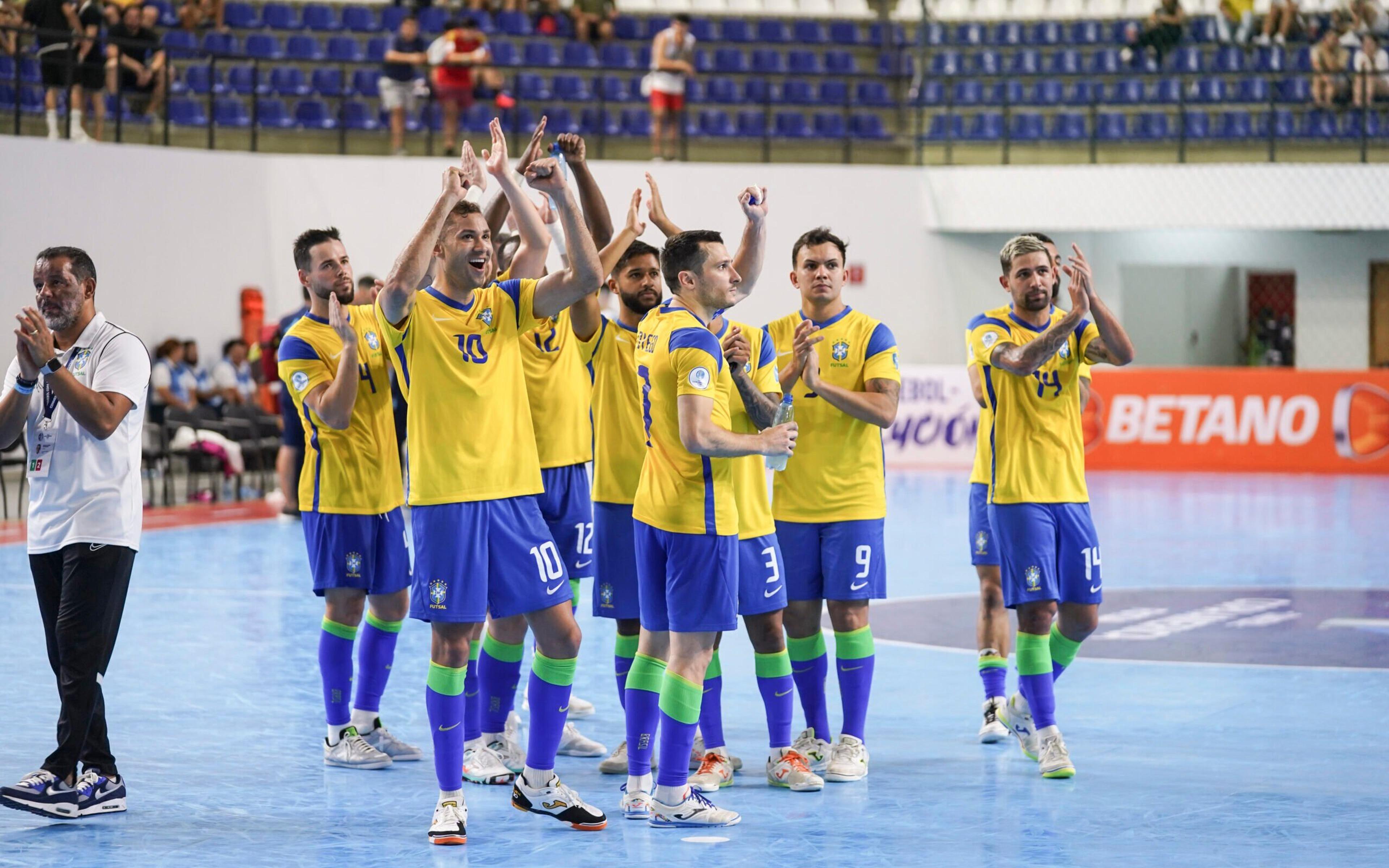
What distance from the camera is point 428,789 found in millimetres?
6434

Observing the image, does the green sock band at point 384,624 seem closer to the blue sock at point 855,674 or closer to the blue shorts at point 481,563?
the blue shorts at point 481,563

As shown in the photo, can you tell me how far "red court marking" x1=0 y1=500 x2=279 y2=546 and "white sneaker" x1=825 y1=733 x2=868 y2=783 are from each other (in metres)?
9.96

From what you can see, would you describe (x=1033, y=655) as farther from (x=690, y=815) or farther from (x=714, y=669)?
(x=690, y=815)

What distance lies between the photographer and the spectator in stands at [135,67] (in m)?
19.6

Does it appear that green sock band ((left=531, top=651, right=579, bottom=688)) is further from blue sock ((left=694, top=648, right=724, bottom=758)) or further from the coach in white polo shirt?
the coach in white polo shirt

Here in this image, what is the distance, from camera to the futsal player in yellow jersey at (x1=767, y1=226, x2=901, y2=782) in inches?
261

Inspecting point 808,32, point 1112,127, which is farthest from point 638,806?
point 808,32

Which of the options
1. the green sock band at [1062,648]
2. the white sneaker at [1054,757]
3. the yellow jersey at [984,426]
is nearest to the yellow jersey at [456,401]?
the yellow jersey at [984,426]

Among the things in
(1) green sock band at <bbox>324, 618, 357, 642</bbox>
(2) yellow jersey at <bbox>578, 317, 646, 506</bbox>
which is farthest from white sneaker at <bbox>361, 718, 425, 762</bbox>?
(2) yellow jersey at <bbox>578, 317, 646, 506</bbox>

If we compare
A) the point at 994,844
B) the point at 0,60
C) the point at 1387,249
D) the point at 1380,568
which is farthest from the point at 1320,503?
the point at 0,60

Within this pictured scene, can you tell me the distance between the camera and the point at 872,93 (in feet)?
81.9

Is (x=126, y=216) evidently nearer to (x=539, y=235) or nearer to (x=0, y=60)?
(x=0, y=60)

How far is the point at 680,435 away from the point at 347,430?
1.70 m

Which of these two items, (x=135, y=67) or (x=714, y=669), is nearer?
(x=714, y=669)
